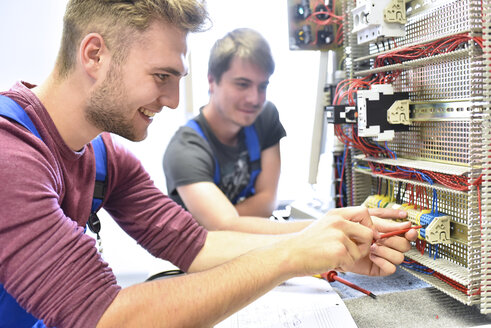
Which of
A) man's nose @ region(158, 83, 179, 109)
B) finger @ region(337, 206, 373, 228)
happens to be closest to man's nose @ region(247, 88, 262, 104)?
man's nose @ region(158, 83, 179, 109)

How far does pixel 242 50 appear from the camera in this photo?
199cm

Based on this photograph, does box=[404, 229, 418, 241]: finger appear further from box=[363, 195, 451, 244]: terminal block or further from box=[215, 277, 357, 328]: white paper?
box=[215, 277, 357, 328]: white paper

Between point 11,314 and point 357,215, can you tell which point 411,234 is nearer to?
point 357,215

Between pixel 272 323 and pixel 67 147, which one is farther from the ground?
pixel 67 147

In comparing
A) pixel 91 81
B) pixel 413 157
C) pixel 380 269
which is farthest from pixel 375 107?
pixel 91 81

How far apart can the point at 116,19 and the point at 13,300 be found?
64 cm

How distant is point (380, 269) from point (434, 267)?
0.13 metres

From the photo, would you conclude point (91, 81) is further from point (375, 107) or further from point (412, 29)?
point (412, 29)

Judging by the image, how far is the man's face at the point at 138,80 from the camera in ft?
2.91

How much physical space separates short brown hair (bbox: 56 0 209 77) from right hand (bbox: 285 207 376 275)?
1.84 ft

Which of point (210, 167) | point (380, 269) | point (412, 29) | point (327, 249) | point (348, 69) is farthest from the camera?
point (210, 167)

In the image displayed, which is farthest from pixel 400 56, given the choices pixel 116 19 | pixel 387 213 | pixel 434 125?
pixel 116 19

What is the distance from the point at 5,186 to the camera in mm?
657

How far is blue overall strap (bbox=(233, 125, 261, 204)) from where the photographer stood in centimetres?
206
